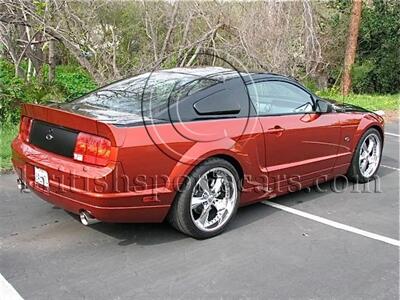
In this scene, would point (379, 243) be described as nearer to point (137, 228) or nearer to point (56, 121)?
point (137, 228)

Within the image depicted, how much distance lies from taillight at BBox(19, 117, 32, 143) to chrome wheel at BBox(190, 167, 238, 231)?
159 cm

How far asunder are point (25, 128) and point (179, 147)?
1525 mm

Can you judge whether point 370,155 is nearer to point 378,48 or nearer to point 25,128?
point 25,128

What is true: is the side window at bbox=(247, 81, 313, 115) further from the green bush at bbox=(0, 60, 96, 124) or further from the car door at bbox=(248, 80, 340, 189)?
the green bush at bbox=(0, 60, 96, 124)

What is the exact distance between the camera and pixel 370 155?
19.0 ft

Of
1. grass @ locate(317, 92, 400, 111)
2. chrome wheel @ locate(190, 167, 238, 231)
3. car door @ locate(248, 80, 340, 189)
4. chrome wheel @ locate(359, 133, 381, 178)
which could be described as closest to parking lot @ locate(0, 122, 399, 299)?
chrome wheel @ locate(190, 167, 238, 231)

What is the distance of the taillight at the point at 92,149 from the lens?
3.39 metres

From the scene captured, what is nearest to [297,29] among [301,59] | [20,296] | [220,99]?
[301,59]

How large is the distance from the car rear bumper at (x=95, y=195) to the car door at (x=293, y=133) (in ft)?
4.17

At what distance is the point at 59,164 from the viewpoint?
3596mm

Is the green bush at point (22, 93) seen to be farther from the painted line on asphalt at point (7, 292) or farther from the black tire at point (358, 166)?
the painted line on asphalt at point (7, 292)

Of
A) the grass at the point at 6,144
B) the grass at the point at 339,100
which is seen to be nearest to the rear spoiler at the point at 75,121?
the grass at the point at 6,144

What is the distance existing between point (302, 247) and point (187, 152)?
124 cm

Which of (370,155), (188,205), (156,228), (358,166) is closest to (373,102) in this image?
(370,155)
